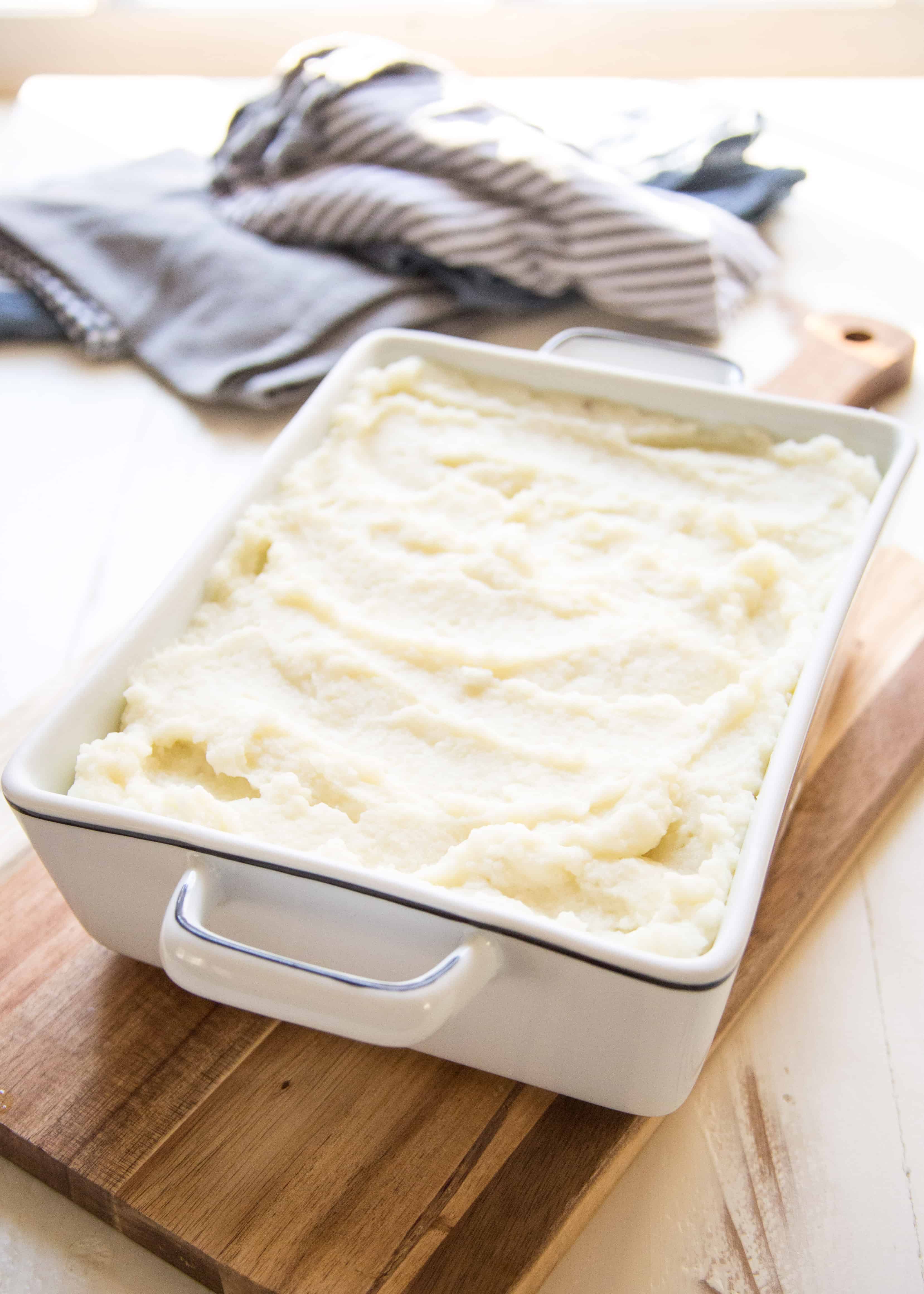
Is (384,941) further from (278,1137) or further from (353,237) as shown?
Answer: (353,237)

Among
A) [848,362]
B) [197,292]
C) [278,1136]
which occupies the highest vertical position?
[848,362]

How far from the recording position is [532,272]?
1760 mm

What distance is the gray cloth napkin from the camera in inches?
65.9

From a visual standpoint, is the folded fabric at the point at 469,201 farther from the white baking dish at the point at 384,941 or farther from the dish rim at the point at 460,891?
the white baking dish at the point at 384,941

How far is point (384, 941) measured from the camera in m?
0.79

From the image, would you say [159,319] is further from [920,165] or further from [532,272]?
[920,165]

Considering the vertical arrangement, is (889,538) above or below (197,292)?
above

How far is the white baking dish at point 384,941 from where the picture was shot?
0.72 m

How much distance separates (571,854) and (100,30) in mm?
2363

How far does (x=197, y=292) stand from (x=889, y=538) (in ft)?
3.50

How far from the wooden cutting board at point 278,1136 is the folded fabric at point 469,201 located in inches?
40.5

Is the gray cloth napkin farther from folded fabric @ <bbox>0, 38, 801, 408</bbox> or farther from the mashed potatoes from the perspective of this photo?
the mashed potatoes

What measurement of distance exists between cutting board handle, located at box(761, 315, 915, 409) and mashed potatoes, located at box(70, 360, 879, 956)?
1.29 ft

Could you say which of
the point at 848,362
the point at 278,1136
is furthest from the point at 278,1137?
the point at 848,362
